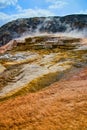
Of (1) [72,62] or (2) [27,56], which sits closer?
(1) [72,62]

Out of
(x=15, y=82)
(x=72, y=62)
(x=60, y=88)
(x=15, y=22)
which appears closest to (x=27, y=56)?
(x=72, y=62)

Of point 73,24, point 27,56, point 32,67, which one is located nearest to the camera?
point 32,67

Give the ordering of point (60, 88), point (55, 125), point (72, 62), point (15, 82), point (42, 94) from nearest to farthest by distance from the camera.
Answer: point (55, 125)
point (42, 94)
point (60, 88)
point (15, 82)
point (72, 62)

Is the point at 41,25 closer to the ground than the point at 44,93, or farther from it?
farther from it

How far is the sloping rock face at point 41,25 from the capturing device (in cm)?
15362

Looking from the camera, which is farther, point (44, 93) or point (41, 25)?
point (41, 25)

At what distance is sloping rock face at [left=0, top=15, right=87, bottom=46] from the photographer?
153625 mm

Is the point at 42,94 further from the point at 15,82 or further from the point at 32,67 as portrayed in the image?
the point at 32,67

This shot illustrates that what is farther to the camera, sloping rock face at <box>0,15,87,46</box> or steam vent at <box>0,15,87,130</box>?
sloping rock face at <box>0,15,87,46</box>

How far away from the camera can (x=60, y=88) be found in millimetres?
32375

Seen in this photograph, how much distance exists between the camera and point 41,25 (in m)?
161

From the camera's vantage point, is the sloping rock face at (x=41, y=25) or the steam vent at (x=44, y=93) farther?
the sloping rock face at (x=41, y=25)

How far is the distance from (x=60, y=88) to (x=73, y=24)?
12254 cm

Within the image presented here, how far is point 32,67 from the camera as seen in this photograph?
5428 cm
